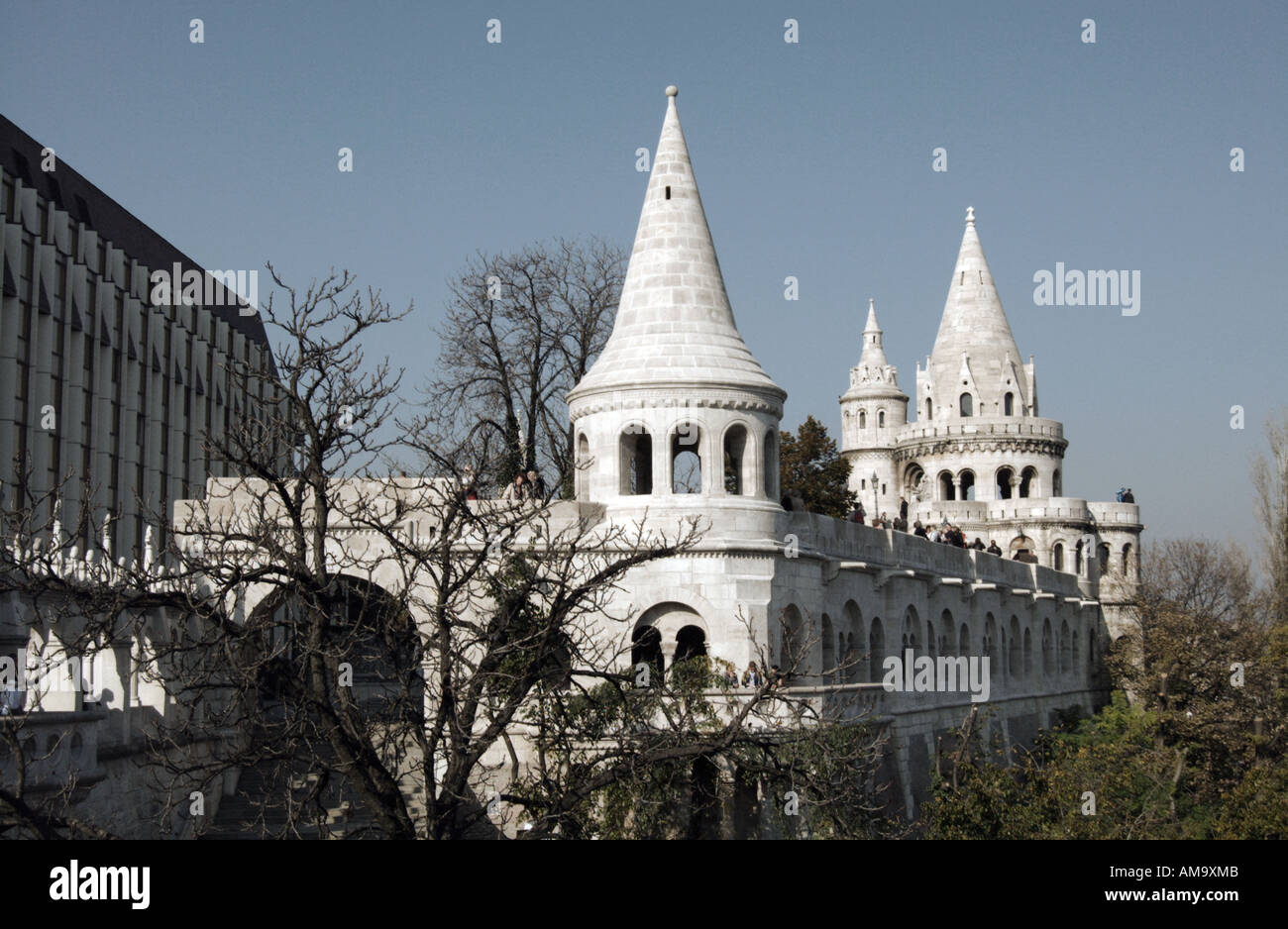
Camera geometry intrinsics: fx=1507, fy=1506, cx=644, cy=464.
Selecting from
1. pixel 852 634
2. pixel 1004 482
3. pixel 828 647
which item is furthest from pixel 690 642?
pixel 1004 482

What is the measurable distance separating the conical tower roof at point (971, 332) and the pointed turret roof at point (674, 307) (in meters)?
30.7

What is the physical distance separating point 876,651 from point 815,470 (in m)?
18.0

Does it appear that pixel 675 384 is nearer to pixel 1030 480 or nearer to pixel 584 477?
pixel 584 477

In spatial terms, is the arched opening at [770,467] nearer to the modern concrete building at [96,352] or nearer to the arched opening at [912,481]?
the modern concrete building at [96,352]

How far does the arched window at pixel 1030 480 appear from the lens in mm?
53344

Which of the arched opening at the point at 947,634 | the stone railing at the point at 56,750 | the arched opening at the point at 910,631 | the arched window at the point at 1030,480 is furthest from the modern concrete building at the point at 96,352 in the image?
the arched window at the point at 1030,480

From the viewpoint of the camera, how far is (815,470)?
153ft

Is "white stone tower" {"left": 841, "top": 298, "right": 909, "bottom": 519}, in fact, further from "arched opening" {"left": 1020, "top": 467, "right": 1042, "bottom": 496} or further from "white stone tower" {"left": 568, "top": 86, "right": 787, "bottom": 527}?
"white stone tower" {"left": 568, "top": 86, "right": 787, "bottom": 527}

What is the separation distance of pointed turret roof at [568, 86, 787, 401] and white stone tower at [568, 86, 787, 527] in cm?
2

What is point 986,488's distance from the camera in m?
53.2

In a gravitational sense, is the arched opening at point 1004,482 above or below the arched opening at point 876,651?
above

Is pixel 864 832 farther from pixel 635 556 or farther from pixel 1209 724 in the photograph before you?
pixel 1209 724

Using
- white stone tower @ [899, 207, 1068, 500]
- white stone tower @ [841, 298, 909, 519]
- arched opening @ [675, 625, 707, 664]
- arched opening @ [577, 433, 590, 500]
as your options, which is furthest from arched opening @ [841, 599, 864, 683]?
white stone tower @ [841, 298, 909, 519]

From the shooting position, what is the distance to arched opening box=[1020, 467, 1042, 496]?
2099 inches
